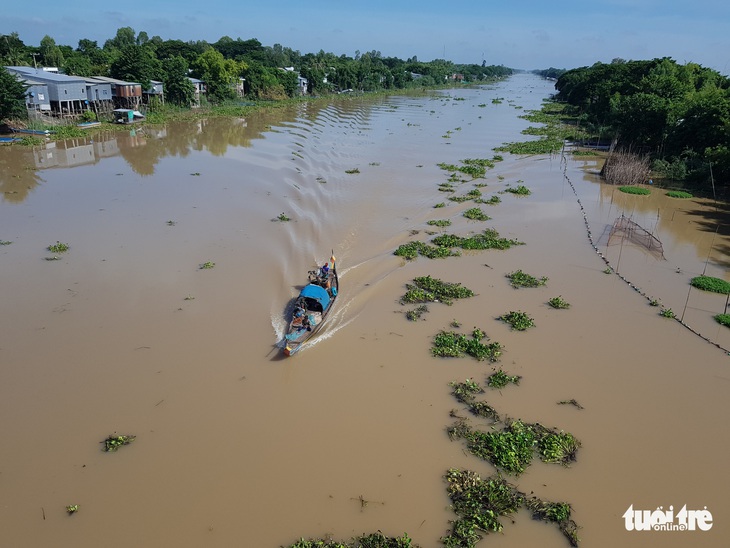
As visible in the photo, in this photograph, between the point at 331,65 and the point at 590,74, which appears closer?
the point at 590,74

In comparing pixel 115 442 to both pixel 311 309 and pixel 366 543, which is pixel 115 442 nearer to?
pixel 366 543

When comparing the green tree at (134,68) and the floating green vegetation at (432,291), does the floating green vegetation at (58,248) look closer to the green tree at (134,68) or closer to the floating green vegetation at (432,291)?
the floating green vegetation at (432,291)

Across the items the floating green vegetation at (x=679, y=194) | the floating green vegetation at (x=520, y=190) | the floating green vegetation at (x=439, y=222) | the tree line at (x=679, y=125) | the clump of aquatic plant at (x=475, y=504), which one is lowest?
the clump of aquatic plant at (x=475, y=504)

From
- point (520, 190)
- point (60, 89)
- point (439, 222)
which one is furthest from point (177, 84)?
point (439, 222)

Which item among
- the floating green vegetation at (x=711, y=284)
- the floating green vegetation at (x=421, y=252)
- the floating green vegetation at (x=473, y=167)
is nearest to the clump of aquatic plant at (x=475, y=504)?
the floating green vegetation at (x=421, y=252)

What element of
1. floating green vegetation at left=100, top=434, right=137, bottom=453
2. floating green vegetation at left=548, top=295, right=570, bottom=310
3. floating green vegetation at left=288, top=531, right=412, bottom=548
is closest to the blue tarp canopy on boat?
floating green vegetation at left=100, top=434, right=137, bottom=453

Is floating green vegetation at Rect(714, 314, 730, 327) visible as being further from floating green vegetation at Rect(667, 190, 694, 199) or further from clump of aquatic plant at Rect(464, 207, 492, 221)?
floating green vegetation at Rect(667, 190, 694, 199)

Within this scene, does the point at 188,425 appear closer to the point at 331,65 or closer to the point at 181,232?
the point at 181,232

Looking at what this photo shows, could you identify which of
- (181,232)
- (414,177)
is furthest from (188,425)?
(414,177)
